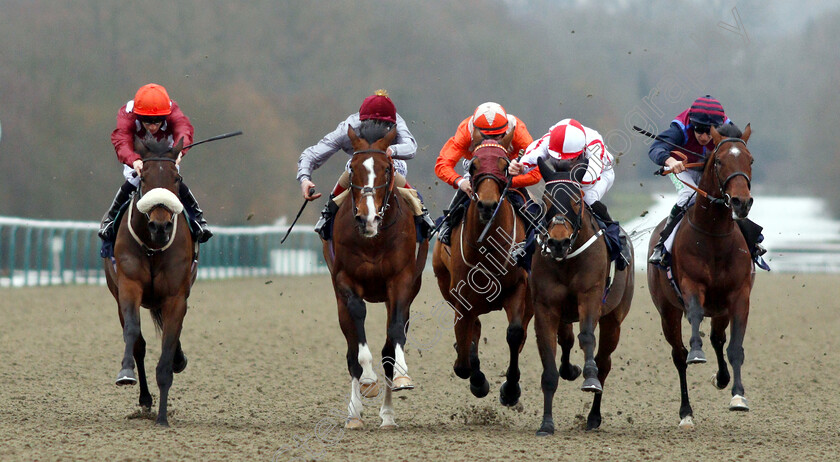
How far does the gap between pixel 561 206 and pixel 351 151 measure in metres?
1.84

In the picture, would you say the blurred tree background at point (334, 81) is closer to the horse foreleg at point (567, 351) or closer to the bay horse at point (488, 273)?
the horse foreleg at point (567, 351)

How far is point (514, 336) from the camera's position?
23.9 feet

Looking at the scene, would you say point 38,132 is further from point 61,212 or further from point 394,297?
point 394,297

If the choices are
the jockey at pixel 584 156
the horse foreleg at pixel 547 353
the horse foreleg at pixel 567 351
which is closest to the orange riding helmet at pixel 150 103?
the jockey at pixel 584 156

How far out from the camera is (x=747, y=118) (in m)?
36.7

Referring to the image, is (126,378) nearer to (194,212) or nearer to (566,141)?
(194,212)

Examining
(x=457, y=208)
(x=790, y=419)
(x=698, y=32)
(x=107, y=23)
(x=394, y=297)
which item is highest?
(x=698, y=32)

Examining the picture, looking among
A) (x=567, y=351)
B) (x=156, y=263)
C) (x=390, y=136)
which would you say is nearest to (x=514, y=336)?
(x=567, y=351)

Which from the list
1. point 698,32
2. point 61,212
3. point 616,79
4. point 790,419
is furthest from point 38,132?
point 698,32

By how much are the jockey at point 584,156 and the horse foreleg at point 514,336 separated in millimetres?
697

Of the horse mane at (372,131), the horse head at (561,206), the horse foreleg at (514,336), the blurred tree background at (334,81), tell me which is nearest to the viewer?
the horse head at (561,206)

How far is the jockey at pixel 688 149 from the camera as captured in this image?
7.49m

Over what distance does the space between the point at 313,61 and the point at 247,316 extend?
15061 millimetres

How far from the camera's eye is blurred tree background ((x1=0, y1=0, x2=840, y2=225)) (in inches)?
857
